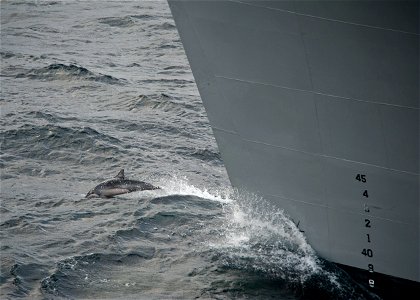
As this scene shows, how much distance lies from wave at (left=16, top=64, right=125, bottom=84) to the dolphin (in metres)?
8.88

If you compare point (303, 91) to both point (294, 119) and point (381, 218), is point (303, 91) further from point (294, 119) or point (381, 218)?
point (381, 218)

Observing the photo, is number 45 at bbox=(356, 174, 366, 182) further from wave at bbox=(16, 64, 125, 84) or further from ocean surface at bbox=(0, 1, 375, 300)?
wave at bbox=(16, 64, 125, 84)

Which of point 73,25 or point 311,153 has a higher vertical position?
point 73,25

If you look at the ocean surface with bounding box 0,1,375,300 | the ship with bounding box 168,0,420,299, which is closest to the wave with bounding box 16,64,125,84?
the ocean surface with bounding box 0,1,375,300

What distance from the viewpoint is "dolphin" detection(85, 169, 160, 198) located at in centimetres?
1619

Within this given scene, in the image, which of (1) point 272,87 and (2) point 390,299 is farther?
(2) point 390,299

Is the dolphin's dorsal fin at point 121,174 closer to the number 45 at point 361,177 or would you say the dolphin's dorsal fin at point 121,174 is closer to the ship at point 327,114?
the ship at point 327,114

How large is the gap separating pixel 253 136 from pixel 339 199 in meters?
1.64

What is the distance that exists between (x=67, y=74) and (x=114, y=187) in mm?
9673

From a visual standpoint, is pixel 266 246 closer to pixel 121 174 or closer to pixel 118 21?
pixel 121 174

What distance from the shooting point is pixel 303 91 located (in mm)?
10664

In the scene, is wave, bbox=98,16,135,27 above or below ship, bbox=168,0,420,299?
above

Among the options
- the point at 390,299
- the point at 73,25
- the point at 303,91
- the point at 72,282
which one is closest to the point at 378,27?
the point at 303,91

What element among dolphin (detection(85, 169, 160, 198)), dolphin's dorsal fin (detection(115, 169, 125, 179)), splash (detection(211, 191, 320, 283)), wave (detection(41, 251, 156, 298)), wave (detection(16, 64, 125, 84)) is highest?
wave (detection(16, 64, 125, 84))
